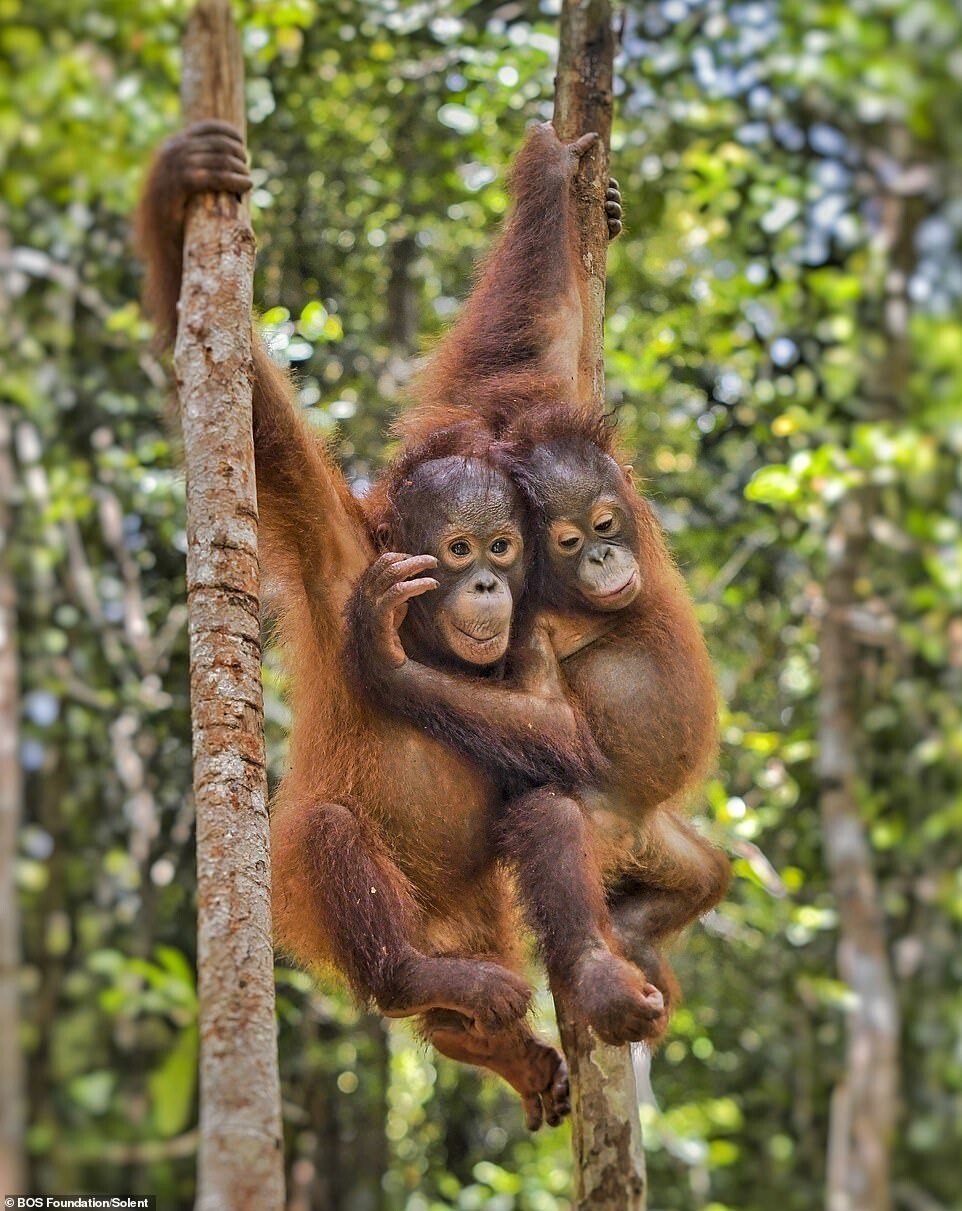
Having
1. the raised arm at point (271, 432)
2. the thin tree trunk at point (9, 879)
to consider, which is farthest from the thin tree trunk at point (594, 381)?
the thin tree trunk at point (9, 879)

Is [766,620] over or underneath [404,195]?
underneath

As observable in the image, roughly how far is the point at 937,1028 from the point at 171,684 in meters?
4.17

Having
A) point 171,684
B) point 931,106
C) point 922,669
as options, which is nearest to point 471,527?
point 171,684

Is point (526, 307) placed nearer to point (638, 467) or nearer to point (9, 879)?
point (638, 467)

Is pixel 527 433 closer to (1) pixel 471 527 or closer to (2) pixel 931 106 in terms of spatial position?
(1) pixel 471 527

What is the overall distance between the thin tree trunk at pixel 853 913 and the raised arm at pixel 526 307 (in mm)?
2071

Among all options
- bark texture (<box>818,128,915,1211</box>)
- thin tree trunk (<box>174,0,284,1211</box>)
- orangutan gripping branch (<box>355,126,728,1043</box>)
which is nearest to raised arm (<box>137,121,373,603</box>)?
thin tree trunk (<box>174,0,284,1211</box>)

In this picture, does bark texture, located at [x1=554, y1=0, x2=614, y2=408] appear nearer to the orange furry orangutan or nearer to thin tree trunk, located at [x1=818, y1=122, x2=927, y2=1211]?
the orange furry orangutan

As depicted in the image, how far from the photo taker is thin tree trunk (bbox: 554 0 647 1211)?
9.74 ft

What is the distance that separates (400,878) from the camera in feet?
10.3

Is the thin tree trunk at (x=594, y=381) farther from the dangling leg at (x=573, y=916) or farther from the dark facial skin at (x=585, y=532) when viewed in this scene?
the dark facial skin at (x=585, y=532)

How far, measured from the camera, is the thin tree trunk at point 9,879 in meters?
6.77

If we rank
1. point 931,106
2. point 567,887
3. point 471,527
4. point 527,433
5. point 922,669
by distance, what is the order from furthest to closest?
point 931,106 → point 922,669 → point 527,433 → point 471,527 → point 567,887

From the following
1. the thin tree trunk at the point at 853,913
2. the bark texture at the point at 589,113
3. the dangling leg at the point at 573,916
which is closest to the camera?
the dangling leg at the point at 573,916
